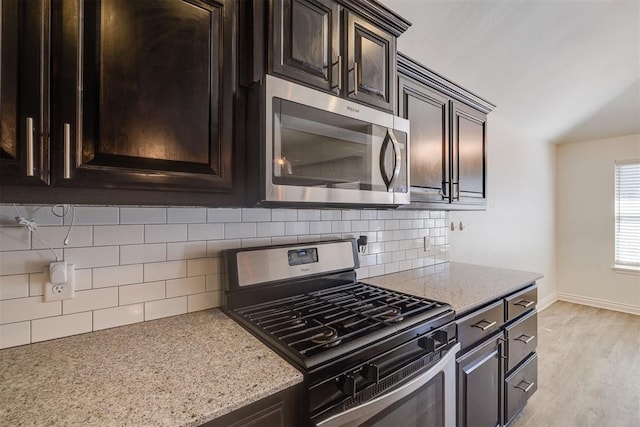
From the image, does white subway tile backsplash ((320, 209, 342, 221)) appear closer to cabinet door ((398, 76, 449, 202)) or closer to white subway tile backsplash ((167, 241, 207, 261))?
cabinet door ((398, 76, 449, 202))

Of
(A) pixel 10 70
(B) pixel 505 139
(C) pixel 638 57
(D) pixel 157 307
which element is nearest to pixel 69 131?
(A) pixel 10 70

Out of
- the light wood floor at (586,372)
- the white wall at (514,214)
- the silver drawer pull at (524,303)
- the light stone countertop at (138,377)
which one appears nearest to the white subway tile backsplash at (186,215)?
the light stone countertop at (138,377)

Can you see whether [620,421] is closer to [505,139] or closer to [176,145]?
[505,139]

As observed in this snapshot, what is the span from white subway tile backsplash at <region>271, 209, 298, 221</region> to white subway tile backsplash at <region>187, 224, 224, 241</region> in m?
0.27

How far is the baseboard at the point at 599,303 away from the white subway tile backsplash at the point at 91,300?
5691mm

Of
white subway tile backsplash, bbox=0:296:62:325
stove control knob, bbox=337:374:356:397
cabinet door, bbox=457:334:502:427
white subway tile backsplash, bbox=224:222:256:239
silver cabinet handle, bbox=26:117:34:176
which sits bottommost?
cabinet door, bbox=457:334:502:427

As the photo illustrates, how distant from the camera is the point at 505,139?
3527mm

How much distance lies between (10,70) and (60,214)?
49cm

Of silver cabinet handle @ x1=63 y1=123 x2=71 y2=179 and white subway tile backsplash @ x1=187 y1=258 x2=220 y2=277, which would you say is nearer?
silver cabinet handle @ x1=63 y1=123 x2=71 y2=179

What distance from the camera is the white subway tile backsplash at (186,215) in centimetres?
123

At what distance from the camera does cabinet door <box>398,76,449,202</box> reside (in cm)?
170

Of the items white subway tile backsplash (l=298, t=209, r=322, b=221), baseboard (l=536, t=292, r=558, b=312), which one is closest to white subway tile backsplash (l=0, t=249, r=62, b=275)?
white subway tile backsplash (l=298, t=209, r=322, b=221)

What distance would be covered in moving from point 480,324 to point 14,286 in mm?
1868

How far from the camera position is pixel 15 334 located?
3.15ft
